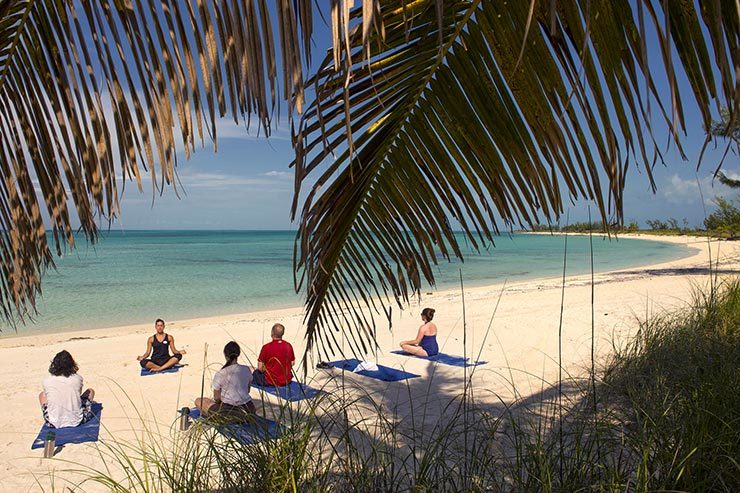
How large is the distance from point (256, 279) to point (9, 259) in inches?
1165

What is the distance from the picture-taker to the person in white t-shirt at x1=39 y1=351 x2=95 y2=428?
6.01 meters

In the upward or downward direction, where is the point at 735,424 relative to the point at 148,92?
downward

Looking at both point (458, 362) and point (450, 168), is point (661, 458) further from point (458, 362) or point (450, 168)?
point (458, 362)

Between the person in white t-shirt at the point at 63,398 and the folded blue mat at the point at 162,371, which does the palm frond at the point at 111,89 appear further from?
the folded blue mat at the point at 162,371

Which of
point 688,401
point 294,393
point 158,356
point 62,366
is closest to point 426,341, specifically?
point 294,393

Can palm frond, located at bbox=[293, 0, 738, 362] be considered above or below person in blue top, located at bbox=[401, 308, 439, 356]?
above

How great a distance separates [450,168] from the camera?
7.38 ft

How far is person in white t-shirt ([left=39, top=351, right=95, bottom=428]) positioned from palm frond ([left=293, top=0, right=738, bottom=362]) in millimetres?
4658

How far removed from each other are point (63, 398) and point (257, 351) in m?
5.03

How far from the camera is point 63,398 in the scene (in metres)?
6.07

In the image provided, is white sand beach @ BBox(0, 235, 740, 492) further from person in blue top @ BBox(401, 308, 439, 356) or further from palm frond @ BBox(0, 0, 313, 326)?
palm frond @ BBox(0, 0, 313, 326)

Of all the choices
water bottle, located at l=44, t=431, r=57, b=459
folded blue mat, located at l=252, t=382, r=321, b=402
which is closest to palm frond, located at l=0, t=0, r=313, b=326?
folded blue mat, located at l=252, t=382, r=321, b=402

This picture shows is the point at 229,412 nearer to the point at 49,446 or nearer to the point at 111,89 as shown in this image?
the point at 111,89

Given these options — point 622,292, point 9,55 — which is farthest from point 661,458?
point 622,292
